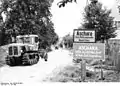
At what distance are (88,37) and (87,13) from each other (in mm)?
2392

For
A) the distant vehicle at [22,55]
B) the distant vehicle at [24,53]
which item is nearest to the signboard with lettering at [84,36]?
the distant vehicle at [24,53]

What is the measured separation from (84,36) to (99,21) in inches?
109

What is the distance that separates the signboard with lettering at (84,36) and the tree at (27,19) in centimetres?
190

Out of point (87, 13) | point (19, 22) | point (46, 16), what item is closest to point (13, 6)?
point (19, 22)

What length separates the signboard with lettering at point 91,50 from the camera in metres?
6.89

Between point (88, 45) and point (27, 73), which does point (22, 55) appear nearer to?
point (27, 73)

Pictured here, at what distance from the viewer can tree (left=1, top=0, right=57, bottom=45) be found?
325 inches

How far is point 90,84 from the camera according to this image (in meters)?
6.46

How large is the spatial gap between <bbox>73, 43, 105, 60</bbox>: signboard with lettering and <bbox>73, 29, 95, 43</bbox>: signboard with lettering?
5.6 inches

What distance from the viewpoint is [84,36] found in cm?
688

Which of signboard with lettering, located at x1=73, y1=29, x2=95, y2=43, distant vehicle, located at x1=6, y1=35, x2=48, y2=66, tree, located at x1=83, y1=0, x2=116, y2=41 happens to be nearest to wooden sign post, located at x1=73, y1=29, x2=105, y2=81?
signboard with lettering, located at x1=73, y1=29, x2=95, y2=43

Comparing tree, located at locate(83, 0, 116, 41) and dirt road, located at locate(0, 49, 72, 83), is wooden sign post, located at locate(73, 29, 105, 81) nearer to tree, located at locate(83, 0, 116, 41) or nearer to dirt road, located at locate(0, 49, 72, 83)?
tree, located at locate(83, 0, 116, 41)

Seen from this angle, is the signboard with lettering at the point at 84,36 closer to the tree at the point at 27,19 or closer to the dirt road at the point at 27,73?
the tree at the point at 27,19

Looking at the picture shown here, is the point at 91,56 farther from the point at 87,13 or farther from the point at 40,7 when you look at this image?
the point at 40,7
